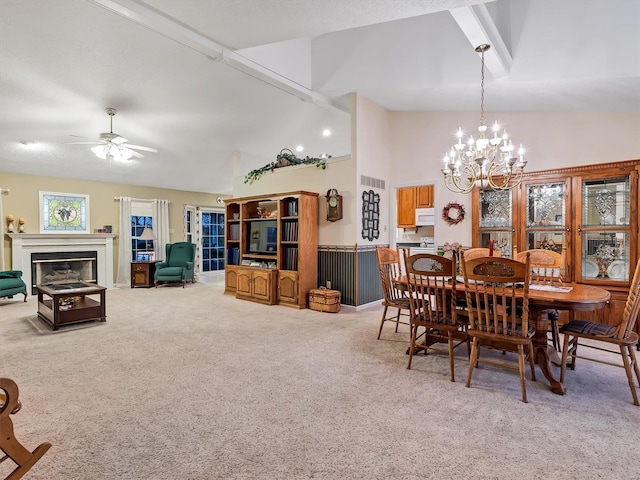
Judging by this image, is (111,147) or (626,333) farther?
(111,147)

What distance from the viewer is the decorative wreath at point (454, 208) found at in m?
5.09

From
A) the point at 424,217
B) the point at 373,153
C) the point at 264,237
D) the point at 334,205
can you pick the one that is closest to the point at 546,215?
the point at 373,153

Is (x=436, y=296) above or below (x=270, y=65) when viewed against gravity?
below

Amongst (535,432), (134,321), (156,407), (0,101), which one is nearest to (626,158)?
(535,432)

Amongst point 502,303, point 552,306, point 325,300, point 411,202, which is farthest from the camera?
point 411,202

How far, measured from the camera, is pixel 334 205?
5.49 meters

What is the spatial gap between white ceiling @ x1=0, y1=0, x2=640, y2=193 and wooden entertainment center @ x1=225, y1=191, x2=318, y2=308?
5.21 feet

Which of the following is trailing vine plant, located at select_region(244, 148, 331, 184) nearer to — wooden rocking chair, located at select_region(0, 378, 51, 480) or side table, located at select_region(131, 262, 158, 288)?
side table, located at select_region(131, 262, 158, 288)

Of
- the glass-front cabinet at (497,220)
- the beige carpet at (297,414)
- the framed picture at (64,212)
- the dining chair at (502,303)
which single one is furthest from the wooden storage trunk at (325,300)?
the framed picture at (64,212)

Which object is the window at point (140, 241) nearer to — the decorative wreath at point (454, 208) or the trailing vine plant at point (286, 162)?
the trailing vine plant at point (286, 162)

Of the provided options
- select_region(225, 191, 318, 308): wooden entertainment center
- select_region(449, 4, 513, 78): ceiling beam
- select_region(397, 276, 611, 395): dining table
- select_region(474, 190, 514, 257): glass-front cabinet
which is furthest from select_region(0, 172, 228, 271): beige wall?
select_region(397, 276, 611, 395): dining table

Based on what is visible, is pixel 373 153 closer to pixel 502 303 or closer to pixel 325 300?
pixel 325 300

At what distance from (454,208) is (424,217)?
207 centimetres

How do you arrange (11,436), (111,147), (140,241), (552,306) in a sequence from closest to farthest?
(11,436) < (552,306) < (111,147) < (140,241)
